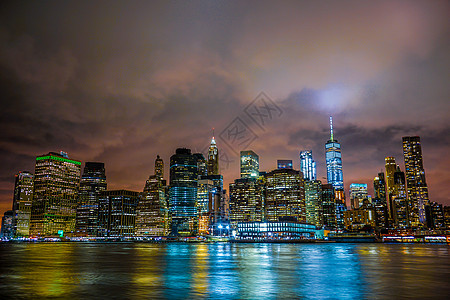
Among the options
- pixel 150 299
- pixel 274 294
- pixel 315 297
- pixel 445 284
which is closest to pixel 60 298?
pixel 150 299

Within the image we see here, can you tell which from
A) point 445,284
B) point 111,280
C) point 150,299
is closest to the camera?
point 150,299

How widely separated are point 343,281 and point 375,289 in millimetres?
5672

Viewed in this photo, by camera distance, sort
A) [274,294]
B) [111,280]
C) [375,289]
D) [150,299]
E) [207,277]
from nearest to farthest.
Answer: [150,299]
[274,294]
[375,289]
[111,280]
[207,277]

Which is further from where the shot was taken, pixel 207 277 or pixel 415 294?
pixel 207 277

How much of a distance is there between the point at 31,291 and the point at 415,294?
1381 inches

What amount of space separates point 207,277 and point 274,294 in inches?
588

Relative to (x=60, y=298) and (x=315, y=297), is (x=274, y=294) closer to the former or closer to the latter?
(x=315, y=297)

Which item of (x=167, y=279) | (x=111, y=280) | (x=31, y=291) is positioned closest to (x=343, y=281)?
(x=167, y=279)

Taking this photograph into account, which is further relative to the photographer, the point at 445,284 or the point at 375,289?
the point at 445,284

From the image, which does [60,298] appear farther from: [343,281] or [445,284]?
[445,284]

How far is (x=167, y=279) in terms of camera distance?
43.5 metres

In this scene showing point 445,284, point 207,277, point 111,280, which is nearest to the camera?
point 445,284

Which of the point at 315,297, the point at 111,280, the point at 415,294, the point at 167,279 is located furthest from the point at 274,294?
the point at 111,280

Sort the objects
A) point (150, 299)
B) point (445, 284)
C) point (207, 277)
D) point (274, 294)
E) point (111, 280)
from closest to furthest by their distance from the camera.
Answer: point (150, 299), point (274, 294), point (445, 284), point (111, 280), point (207, 277)
